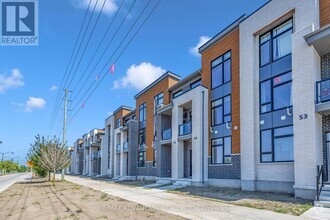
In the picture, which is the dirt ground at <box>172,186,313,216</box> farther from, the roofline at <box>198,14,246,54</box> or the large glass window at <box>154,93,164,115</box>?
the large glass window at <box>154,93,164,115</box>

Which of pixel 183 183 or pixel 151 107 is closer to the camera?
pixel 183 183

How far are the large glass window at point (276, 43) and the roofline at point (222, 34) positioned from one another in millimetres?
2249

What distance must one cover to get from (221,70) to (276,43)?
192 inches

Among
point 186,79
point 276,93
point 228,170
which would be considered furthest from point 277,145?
point 186,79

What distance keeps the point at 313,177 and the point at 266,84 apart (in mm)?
6052

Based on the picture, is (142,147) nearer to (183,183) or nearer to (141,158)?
(141,158)

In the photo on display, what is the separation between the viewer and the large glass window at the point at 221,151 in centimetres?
1966

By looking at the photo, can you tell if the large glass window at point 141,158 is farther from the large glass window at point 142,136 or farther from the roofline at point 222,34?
the roofline at point 222,34

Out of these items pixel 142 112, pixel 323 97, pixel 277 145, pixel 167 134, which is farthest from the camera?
pixel 142 112

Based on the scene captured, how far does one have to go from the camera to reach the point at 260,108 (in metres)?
17.2

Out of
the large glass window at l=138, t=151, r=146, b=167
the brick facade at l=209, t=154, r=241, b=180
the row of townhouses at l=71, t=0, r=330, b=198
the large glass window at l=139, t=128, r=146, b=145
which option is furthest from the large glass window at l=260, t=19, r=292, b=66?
the large glass window at l=138, t=151, r=146, b=167

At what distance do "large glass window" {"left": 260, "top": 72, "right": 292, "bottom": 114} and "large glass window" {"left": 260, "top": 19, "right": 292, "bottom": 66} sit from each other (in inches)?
47.8

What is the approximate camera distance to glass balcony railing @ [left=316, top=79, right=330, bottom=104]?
497 inches

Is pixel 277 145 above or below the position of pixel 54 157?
above
